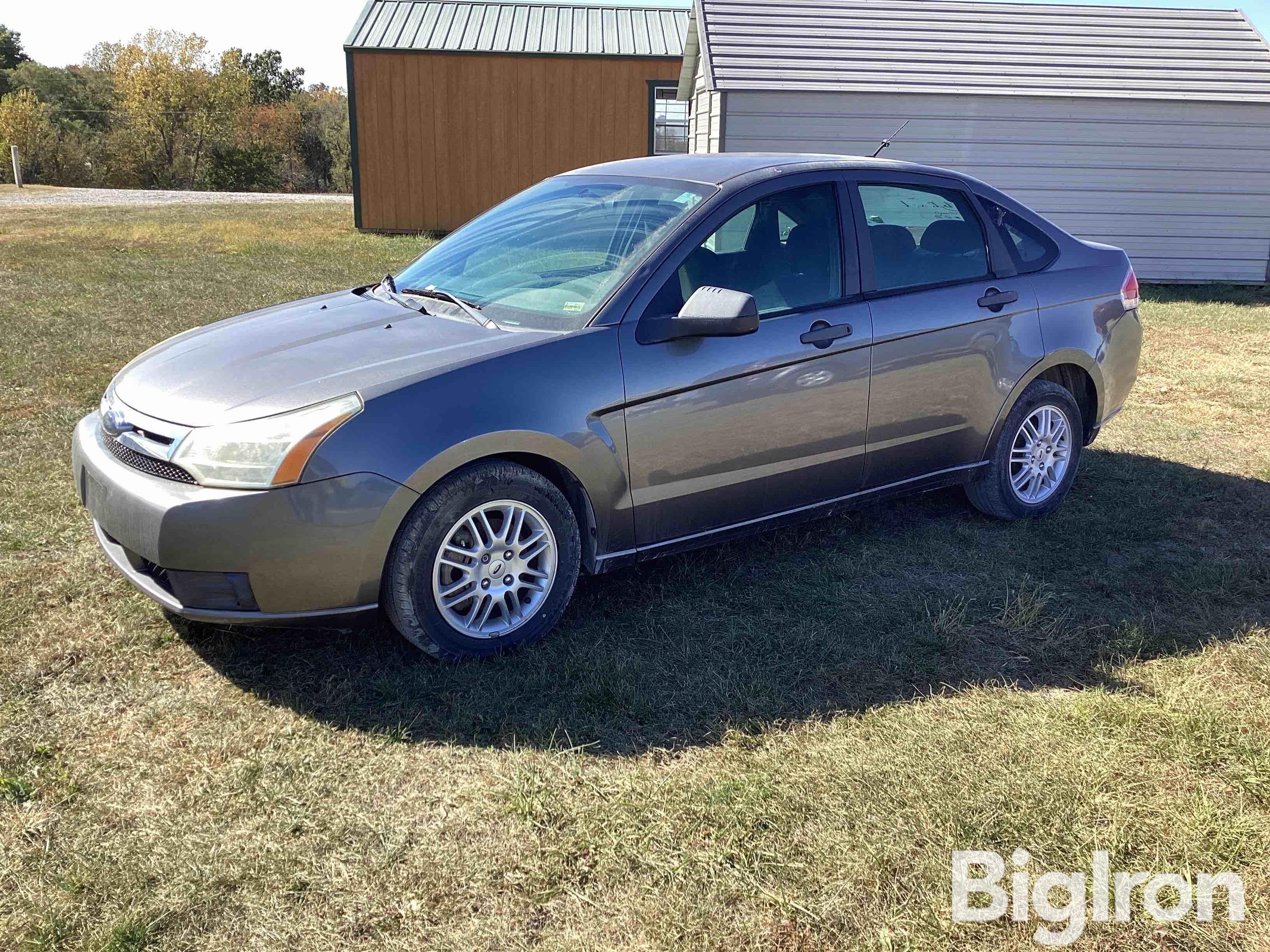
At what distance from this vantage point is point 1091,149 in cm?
1307

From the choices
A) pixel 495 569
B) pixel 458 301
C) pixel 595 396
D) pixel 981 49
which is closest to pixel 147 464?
pixel 495 569

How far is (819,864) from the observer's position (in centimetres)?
270

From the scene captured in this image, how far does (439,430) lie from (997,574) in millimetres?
2595

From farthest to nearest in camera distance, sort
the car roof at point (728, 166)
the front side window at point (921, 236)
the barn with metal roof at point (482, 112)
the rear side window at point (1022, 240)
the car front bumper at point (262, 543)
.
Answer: the barn with metal roof at point (482, 112) < the rear side window at point (1022, 240) < the front side window at point (921, 236) < the car roof at point (728, 166) < the car front bumper at point (262, 543)

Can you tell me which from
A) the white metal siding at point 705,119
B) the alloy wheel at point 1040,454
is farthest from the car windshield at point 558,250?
the white metal siding at point 705,119

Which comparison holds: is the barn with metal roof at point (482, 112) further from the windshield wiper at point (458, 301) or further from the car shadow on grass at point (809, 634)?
the car shadow on grass at point (809, 634)

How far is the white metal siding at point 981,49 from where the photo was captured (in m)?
12.8

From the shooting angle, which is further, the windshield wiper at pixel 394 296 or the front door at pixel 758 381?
the windshield wiper at pixel 394 296

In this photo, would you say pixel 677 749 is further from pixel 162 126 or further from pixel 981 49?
pixel 162 126

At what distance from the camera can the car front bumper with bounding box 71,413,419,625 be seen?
3191mm

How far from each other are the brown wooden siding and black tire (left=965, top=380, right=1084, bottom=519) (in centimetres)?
1519

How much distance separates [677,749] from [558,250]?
2063 mm

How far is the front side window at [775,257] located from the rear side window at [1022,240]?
0.97 metres

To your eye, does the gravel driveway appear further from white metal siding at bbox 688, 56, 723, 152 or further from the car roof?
the car roof
